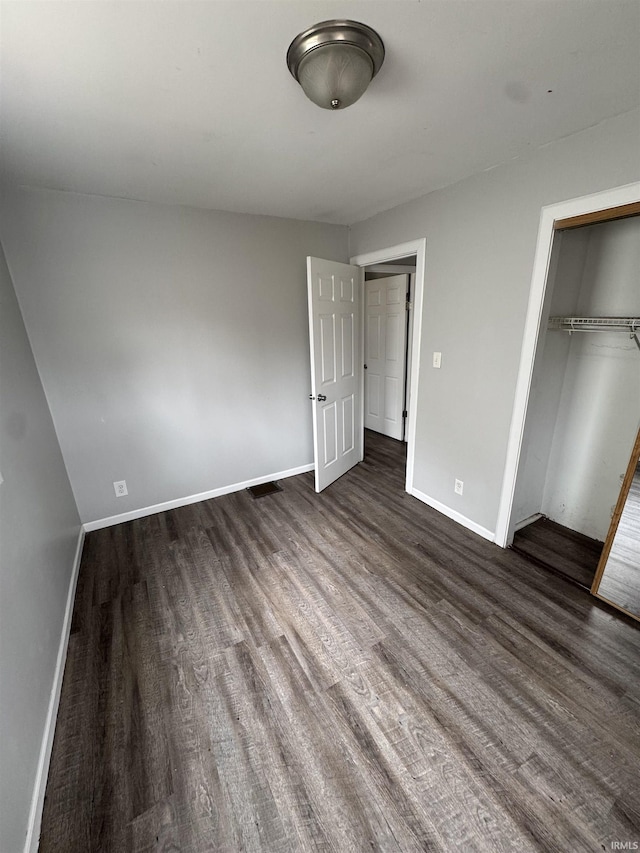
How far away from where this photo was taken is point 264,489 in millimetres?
3189

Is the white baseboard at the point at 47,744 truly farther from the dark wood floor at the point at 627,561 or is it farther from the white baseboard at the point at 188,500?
the dark wood floor at the point at 627,561

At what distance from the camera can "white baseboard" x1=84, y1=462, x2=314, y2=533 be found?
267 cm

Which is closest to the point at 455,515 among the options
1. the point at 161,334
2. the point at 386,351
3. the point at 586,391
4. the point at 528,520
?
the point at 528,520

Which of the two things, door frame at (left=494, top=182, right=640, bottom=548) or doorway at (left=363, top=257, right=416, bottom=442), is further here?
doorway at (left=363, top=257, right=416, bottom=442)

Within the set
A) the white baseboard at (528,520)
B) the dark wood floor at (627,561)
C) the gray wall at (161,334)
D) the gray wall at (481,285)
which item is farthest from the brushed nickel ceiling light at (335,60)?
the white baseboard at (528,520)

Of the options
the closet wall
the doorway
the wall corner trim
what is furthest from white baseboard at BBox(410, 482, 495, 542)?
the doorway

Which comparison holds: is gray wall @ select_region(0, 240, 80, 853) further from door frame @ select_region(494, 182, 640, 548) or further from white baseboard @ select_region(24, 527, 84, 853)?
door frame @ select_region(494, 182, 640, 548)

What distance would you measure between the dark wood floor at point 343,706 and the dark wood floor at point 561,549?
11 cm

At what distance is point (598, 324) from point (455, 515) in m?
1.57

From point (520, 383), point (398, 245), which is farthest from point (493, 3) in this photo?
point (398, 245)

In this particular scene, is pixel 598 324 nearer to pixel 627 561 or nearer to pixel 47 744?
pixel 627 561

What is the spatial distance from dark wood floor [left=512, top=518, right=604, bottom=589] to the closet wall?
87mm

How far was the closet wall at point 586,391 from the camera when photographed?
2053 millimetres

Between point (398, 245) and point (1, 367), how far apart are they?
264cm
